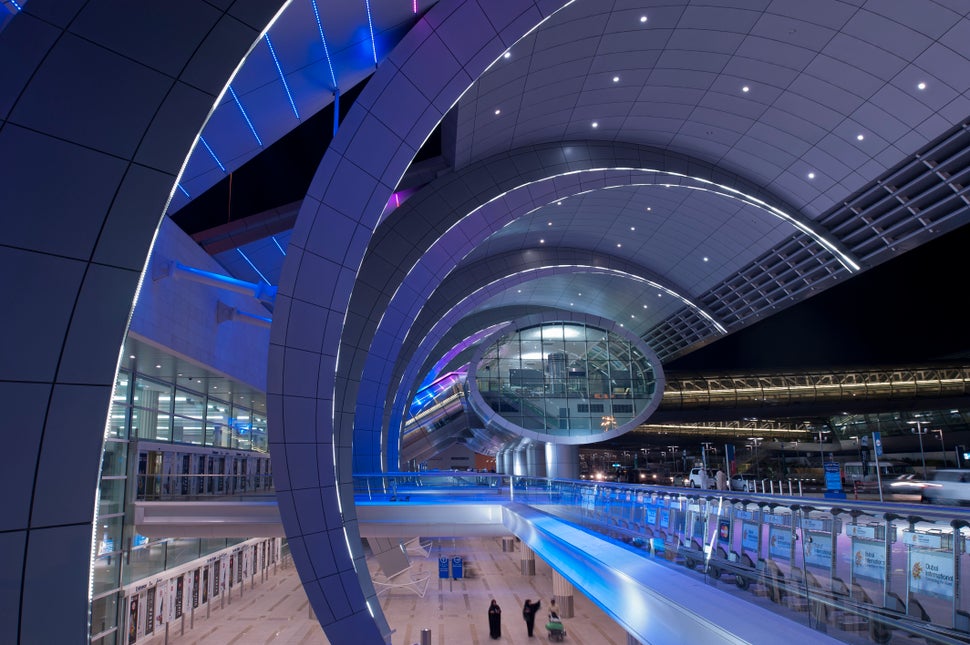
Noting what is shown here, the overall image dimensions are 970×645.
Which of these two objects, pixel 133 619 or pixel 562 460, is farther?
pixel 562 460

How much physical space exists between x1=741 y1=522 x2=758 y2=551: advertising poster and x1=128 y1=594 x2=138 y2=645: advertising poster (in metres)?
19.9

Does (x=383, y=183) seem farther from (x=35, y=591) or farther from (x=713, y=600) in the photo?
(x=35, y=591)

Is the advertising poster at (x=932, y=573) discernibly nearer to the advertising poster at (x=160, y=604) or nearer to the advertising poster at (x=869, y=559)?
the advertising poster at (x=869, y=559)

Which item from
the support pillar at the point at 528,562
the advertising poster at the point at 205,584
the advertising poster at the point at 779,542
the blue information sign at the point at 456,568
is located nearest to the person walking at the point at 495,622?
the blue information sign at the point at 456,568

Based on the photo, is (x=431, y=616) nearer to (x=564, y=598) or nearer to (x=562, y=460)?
(x=564, y=598)

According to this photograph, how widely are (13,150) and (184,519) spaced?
67.7 feet

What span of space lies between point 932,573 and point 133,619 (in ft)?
73.9

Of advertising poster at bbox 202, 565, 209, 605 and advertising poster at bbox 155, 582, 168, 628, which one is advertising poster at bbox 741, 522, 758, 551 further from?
advertising poster at bbox 202, 565, 209, 605

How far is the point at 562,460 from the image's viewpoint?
44250 mm

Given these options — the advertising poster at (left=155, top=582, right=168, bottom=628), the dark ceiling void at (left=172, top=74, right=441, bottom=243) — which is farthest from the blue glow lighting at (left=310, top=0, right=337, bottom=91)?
the advertising poster at (left=155, top=582, right=168, bottom=628)

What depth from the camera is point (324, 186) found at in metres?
12.7

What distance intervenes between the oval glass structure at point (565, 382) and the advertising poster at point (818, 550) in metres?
36.3

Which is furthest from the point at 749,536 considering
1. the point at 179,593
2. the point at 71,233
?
the point at 179,593

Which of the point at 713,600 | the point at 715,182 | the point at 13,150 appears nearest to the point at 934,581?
the point at 713,600
